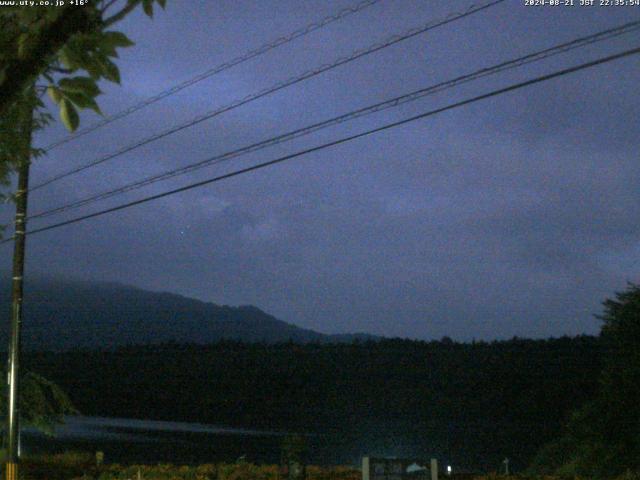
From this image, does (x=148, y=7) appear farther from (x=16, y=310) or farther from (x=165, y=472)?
(x=165, y=472)

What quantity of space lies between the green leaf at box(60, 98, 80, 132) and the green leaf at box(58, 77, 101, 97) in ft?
0.25

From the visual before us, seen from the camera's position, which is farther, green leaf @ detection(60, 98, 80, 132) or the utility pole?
the utility pole

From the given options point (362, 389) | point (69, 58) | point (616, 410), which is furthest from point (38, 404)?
point (362, 389)

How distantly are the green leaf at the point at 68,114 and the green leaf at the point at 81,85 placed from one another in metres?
0.07

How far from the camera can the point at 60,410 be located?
21875 mm


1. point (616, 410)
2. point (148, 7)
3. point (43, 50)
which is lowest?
point (616, 410)

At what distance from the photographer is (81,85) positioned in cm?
501

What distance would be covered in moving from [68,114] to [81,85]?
17 cm

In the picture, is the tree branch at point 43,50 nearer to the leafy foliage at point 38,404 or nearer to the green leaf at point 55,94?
the green leaf at point 55,94

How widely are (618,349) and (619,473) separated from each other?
10.2 feet

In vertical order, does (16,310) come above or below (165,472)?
above

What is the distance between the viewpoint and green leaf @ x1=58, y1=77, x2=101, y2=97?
501 cm

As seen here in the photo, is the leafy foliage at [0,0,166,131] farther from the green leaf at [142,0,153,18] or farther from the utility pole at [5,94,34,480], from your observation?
the utility pole at [5,94,34,480]

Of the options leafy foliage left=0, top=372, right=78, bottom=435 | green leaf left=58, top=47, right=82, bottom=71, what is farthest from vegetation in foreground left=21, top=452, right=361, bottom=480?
green leaf left=58, top=47, right=82, bottom=71
